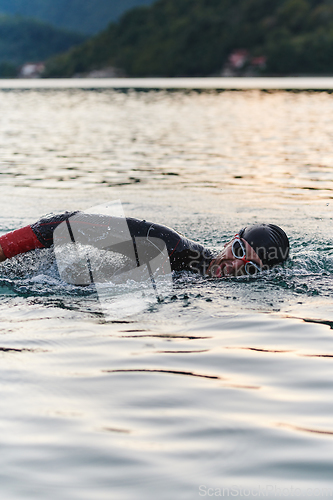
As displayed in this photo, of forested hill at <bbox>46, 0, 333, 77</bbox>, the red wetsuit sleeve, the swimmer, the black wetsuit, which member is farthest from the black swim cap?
forested hill at <bbox>46, 0, 333, 77</bbox>

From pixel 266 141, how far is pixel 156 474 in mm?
19725

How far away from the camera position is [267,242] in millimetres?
5562

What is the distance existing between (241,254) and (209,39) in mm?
131551

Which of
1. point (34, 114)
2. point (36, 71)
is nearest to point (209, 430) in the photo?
point (34, 114)

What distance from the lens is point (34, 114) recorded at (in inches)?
1369

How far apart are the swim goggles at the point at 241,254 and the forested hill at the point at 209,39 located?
10319 centimetres

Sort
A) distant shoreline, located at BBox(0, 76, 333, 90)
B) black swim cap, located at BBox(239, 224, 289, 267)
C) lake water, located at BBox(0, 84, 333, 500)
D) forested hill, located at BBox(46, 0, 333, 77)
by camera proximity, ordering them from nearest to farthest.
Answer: lake water, located at BBox(0, 84, 333, 500), black swim cap, located at BBox(239, 224, 289, 267), distant shoreline, located at BBox(0, 76, 333, 90), forested hill, located at BBox(46, 0, 333, 77)

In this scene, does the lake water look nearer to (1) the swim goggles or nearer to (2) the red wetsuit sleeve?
(1) the swim goggles

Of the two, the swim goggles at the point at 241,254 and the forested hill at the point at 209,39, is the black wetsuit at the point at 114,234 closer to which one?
the swim goggles at the point at 241,254

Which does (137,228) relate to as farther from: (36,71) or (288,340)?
Answer: (36,71)

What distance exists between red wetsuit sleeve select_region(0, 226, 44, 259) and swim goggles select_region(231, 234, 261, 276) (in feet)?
5.72

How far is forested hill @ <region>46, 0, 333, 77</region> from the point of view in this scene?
10781 cm

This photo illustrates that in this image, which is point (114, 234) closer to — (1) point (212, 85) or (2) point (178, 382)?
(2) point (178, 382)

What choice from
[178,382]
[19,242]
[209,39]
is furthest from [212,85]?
[178,382]
